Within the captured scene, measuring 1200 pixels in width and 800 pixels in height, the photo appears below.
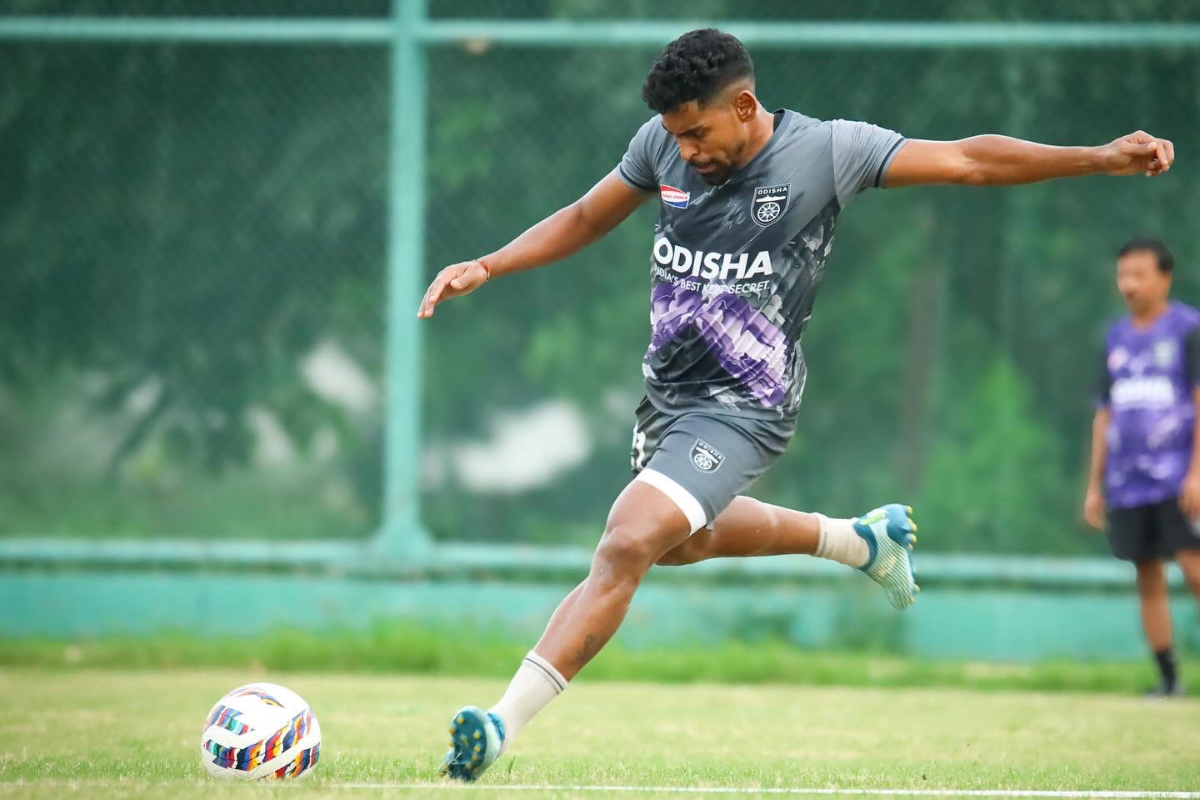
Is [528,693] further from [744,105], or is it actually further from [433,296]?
[744,105]

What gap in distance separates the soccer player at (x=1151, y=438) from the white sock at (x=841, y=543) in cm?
287

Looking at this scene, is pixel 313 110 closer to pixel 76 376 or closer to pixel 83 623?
pixel 76 376

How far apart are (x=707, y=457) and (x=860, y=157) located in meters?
1.04

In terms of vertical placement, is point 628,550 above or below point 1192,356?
below

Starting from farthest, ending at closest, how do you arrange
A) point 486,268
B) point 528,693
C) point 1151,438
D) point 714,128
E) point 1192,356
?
point 1151,438 < point 1192,356 < point 486,268 < point 714,128 < point 528,693

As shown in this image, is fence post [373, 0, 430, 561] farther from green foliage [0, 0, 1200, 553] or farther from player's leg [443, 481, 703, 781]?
player's leg [443, 481, 703, 781]

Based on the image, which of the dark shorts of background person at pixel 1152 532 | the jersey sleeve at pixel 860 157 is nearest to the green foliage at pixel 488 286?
the dark shorts of background person at pixel 1152 532

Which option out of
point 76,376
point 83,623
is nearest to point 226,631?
point 83,623

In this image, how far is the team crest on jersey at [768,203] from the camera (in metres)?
4.89

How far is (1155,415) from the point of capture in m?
8.07

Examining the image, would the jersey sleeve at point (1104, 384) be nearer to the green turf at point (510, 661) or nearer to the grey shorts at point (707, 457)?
the green turf at point (510, 661)

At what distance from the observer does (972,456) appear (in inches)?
361

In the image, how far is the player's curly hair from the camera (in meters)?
4.62

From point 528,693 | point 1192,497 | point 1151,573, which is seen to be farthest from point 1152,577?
point 528,693
